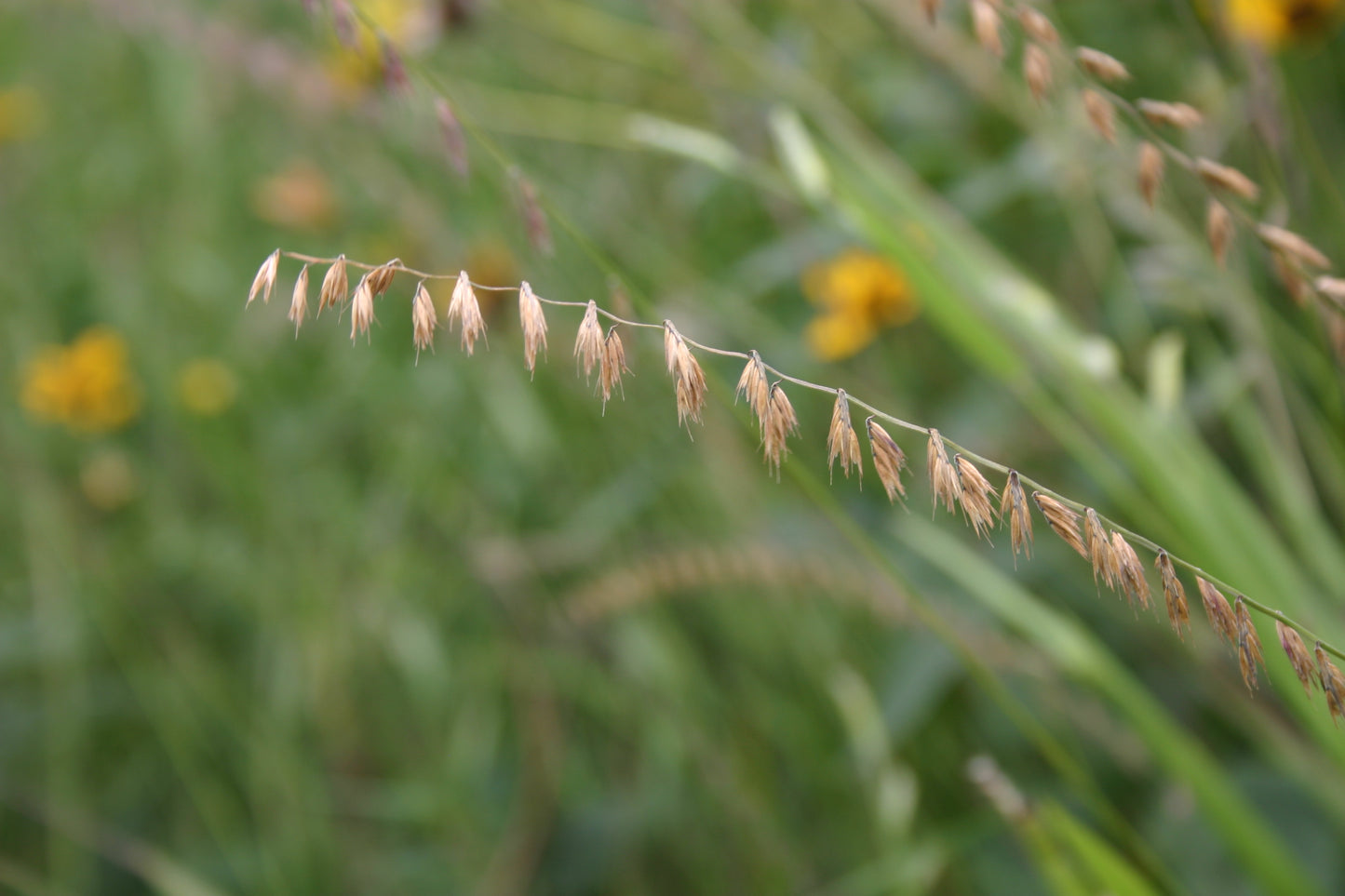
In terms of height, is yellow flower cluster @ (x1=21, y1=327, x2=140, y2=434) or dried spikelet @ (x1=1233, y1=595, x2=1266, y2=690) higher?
dried spikelet @ (x1=1233, y1=595, x2=1266, y2=690)

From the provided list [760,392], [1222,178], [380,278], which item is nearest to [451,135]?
[380,278]

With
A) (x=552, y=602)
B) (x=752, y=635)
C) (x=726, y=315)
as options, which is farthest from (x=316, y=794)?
(x=726, y=315)

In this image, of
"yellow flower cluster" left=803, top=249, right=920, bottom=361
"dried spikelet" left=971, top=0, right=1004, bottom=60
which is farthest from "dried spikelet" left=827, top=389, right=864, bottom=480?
"yellow flower cluster" left=803, top=249, right=920, bottom=361

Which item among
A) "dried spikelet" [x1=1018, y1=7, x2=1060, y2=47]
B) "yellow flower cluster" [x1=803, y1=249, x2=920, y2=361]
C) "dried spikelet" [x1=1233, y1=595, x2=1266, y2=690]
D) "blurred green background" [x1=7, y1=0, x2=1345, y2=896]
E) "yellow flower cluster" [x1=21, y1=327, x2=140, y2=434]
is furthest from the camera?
"yellow flower cluster" [x1=21, y1=327, x2=140, y2=434]

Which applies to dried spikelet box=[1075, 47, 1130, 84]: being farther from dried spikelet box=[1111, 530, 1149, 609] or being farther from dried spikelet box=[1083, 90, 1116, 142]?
dried spikelet box=[1111, 530, 1149, 609]

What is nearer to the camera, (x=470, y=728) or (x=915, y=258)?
(x=915, y=258)

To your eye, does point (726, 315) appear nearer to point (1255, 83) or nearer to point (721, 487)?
point (721, 487)

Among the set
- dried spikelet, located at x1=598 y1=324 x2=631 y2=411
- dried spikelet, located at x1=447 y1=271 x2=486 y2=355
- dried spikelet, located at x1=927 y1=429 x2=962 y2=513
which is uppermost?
dried spikelet, located at x1=927 y1=429 x2=962 y2=513
